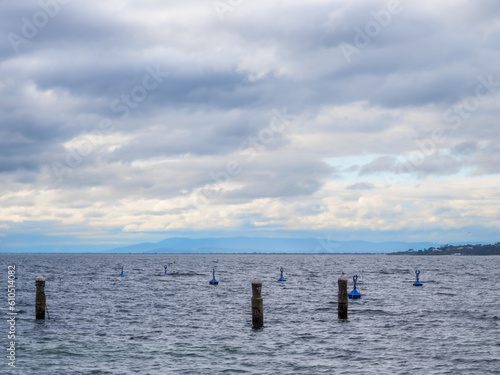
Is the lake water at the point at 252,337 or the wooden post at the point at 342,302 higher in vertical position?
the wooden post at the point at 342,302

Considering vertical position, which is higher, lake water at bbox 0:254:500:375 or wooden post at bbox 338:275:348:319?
wooden post at bbox 338:275:348:319

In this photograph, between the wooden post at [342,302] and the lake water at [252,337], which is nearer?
the lake water at [252,337]

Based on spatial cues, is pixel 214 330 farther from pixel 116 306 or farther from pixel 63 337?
pixel 116 306

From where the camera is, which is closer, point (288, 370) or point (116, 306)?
point (288, 370)

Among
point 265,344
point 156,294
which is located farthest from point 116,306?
point 265,344

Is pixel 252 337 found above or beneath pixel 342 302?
beneath

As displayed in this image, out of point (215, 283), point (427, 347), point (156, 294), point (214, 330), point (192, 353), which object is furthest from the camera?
point (215, 283)

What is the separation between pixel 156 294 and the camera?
66375 mm

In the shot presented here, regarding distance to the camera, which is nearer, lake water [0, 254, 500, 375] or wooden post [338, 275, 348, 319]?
lake water [0, 254, 500, 375]

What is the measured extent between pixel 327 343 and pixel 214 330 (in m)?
A: 8.66

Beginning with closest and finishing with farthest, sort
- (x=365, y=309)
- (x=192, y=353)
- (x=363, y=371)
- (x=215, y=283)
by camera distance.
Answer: (x=363, y=371) < (x=192, y=353) < (x=365, y=309) < (x=215, y=283)

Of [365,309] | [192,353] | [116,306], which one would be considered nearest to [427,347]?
[192,353]

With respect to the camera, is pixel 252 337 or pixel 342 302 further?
pixel 342 302

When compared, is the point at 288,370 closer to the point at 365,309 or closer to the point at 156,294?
the point at 365,309
